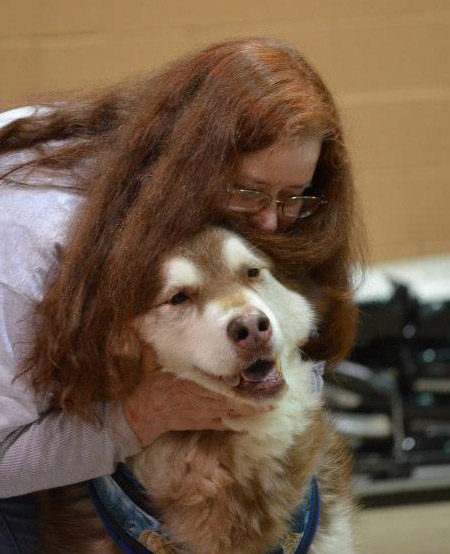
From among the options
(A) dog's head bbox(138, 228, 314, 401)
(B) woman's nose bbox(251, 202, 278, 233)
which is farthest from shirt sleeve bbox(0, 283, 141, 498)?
(B) woman's nose bbox(251, 202, 278, 233)

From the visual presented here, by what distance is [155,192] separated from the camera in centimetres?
167

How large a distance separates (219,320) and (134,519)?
0.43 metres

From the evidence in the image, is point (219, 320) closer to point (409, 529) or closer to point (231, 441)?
point (231, 441)

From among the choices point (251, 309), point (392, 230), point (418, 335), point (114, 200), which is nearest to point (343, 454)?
point (251, 309)

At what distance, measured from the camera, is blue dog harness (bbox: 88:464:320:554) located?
71.6 inches

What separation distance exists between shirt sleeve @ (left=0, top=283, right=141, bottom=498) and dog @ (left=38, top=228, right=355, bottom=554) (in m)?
0.09

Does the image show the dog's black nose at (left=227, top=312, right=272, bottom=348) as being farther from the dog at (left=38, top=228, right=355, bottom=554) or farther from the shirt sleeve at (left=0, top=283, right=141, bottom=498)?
the shirt sleeve at (left=0, top=283, right=141, bottom=498)

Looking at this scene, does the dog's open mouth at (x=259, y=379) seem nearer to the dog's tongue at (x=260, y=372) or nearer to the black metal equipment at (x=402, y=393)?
the dog's tongue at (x=260, y=372)

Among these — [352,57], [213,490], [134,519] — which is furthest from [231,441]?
[352,57]

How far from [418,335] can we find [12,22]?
1.84m

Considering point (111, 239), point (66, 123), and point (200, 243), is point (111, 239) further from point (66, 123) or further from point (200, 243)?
point (66, 123)

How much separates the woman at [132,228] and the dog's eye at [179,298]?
0.04 m

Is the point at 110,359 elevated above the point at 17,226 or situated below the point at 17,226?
below

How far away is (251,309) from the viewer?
63.1 inches
